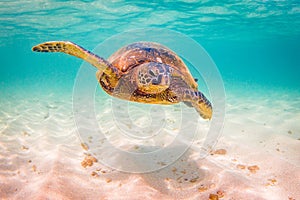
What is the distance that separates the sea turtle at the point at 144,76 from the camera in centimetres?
387

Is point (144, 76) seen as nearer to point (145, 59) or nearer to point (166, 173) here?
point (145, 59)

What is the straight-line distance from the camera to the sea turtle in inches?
152

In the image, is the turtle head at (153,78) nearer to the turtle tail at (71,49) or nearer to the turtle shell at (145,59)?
the turtle tail at (71,49)

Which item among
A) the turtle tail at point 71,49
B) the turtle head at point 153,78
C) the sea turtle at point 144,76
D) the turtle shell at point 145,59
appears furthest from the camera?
the turtle shell at point 145,59

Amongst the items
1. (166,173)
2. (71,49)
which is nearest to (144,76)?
(71,49)

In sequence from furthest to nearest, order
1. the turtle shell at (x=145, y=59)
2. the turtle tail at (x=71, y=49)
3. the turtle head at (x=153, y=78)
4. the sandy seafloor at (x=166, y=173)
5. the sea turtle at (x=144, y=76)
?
1. the turtle shell at (x=145, y=59)
2. the turtle tail at (x=71, y=49)
3. the sea turtle at (x=144, y=76)
4. the turtle head at (x=153, y=78)
5. the sandy seafloor at (x=166, y=173)

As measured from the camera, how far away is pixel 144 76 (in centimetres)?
382

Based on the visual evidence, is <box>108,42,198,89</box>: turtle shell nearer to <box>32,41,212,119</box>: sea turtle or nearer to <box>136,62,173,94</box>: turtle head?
<box>32,41,212,119</box>: sea turtle

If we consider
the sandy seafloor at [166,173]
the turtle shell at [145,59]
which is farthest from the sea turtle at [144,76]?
the sandy seafloor at [166,173]

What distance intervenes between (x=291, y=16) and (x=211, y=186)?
29452mm

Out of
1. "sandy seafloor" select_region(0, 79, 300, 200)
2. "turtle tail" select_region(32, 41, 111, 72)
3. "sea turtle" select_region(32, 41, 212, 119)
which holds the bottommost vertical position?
"sandy seafloor" select_region(0, 79, 300, 200)

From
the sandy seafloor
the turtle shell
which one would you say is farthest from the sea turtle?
the sandy seafloor

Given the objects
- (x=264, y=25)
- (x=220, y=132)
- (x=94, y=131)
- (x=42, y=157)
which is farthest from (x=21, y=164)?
(x=264, y=25)

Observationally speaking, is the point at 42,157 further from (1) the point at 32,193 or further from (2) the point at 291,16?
(2) the point at 291,16
